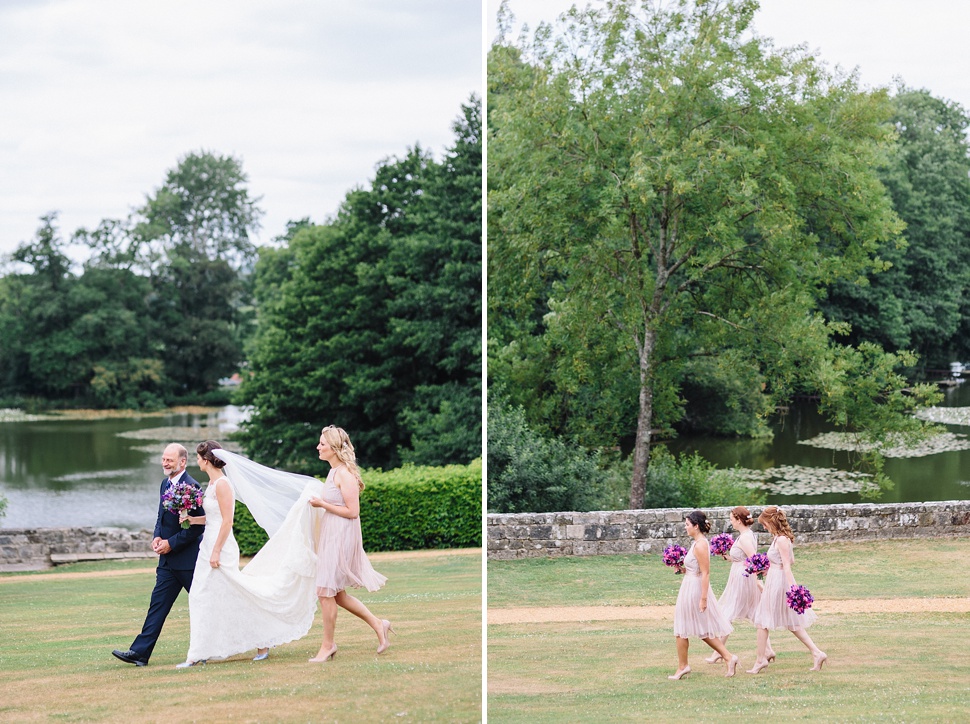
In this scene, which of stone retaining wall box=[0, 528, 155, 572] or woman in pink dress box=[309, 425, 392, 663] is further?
stone retaining wall box=[0, 528, 155, 572]

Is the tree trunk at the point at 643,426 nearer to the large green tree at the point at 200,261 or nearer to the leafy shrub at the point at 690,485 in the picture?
the leafy shrub at the point at 690,485

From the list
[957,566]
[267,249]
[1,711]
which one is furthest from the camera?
[267,249]

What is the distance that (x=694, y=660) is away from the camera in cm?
718

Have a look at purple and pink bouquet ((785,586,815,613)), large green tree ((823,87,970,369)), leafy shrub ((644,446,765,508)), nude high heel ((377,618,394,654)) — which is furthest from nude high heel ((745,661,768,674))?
large green tree ((823,87,970,369))

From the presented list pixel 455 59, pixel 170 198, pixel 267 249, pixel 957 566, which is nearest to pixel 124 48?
Result: pixel 170 198

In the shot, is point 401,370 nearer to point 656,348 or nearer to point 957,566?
point 656,348

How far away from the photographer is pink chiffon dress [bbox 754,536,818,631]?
631 centimetres

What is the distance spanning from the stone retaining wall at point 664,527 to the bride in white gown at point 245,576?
3.89 metres

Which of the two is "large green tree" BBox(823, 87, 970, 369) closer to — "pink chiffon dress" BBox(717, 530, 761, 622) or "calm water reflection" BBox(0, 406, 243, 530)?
"pink chiffon dress" BBox(717, 530, 761, 622)

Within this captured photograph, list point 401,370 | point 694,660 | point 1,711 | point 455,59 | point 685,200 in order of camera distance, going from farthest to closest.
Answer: point 455,59 < point 401,370 < point 685,200 < point 694,660 < point 1,711

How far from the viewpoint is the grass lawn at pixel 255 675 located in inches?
209

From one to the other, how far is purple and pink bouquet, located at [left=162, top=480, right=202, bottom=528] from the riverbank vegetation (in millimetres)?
5392

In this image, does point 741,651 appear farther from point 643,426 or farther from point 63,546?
point 63,546

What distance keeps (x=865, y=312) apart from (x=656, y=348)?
199 cm
